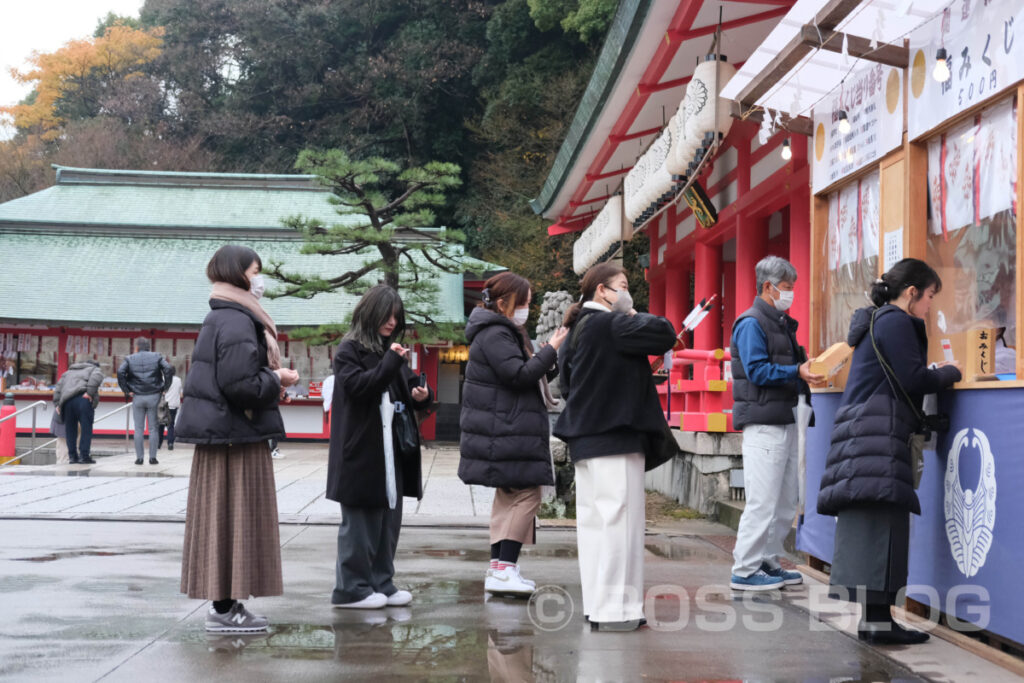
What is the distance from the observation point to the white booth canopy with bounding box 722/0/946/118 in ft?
16.8

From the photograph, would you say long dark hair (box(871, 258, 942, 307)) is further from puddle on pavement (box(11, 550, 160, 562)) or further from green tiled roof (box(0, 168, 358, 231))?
green tiled roof (box(0, 168, 358, 231))

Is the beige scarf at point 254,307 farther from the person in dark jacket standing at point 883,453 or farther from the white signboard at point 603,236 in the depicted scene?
the white signboard at point 603,236

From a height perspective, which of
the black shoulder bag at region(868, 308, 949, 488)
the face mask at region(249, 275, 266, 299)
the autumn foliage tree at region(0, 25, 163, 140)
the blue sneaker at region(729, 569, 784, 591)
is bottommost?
the blue sneaker at region(729, 569, 784, 591)

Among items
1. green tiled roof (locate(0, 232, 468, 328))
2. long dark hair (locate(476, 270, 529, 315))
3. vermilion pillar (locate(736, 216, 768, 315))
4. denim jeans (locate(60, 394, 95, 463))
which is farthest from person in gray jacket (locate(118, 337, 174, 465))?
long dark hair (locate(476, 270, 529, 315))

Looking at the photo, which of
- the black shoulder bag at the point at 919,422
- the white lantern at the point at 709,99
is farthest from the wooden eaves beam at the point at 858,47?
the white lantern at the point at 709,99

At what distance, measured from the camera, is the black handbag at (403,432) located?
5.47m

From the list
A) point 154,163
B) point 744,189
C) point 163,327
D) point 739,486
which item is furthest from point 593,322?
point 154,163

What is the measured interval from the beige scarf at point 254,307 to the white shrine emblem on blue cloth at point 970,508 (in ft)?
10.3

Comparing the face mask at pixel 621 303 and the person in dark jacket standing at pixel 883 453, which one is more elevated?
the face mask at pixel 621 303

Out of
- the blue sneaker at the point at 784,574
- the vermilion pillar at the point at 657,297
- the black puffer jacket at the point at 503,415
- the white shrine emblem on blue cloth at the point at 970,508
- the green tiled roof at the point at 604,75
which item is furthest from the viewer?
the vermilion pillar at the point at 657,297

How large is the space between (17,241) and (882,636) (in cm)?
2476

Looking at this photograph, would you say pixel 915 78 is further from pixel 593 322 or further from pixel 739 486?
pixel 739 486

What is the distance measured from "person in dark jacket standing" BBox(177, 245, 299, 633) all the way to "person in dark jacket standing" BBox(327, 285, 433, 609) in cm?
55

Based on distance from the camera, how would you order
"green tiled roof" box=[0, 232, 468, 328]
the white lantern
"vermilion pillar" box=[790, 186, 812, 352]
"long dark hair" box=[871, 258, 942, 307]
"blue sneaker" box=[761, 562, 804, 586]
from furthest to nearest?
"green tiled roof" box=[0, 232, 468, 328] → "vermilion pillar" box=[790, 186, 812, 352] → the white lantern → "blue sneaker" box=[761, 562, 804, 586] → "long dark hair" box=[871, 258, 942, 307]
